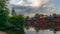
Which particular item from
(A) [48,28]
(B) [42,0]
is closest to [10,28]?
(A) [48,28]

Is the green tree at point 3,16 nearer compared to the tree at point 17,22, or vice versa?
the green tree at point 3,16

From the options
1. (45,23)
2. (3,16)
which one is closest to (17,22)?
(3,16)

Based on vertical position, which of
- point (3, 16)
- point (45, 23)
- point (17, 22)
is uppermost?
point (3, 16)

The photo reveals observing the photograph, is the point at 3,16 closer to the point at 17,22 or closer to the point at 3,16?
the point at 3,16

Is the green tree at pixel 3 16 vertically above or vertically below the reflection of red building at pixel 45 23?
above

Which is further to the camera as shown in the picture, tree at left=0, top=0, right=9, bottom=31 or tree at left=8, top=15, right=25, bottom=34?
tree at left=8, top=15, right=25, bottom=34

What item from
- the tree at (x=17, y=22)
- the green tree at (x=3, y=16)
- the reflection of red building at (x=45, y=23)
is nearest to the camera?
the green tree at (x=3, y=16)

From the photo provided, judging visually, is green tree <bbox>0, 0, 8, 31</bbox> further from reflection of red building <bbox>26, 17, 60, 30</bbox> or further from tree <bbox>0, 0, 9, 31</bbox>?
reflection of red building <bbox>26, 17, 60, 30</bbox>

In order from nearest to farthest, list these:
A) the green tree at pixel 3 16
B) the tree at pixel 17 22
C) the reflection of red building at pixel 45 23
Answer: the green tree at pixel 3 16
the tree at pixel 17 22
the reflection of red building at pixel 45 23

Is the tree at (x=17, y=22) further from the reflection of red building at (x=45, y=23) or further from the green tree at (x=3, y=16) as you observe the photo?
the green tree at (x=3, y=16)

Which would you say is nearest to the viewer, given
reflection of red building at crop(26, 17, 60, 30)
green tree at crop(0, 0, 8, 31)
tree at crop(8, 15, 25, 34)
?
green tree at crop(0, 0, 8, 31)

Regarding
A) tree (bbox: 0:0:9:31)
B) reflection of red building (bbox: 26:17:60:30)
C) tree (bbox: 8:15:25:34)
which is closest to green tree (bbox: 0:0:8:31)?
tree (bbox: 0:0:9:31)

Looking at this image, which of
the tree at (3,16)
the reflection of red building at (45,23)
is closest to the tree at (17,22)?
the reflection of red building at (45,23)

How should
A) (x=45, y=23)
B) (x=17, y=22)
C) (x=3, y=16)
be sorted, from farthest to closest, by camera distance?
(x=45, y=23) → (x=17, y=22) → (x=3, y=16)
